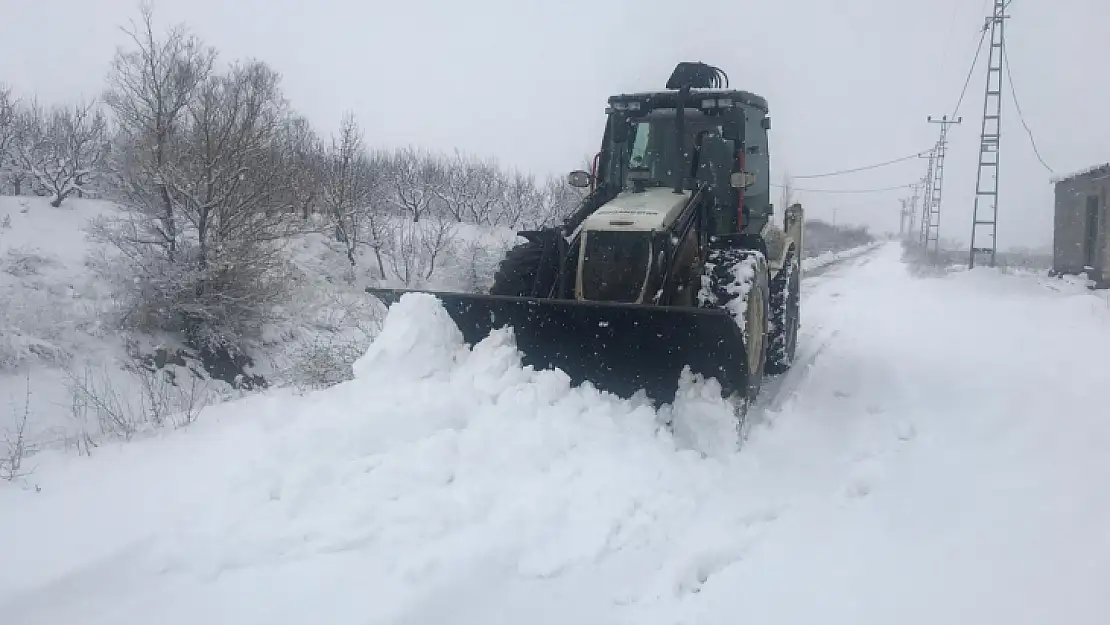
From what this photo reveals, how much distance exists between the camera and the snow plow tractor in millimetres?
4961

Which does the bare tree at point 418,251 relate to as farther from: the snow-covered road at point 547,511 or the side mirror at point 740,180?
the snow-covered road at point 547,511

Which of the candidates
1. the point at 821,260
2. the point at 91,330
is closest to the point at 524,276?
the point at 91,330

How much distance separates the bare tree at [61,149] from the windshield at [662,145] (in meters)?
25.1

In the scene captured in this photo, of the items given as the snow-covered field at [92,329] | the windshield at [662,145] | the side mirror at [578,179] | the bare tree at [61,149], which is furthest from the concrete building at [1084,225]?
the bare tree at [61,149]

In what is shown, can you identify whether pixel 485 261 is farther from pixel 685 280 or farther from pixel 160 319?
pixel 685 280

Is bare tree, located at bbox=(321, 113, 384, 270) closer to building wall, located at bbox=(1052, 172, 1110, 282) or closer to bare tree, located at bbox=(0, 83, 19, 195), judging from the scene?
bare tree, located at bbox=(0, 83, 19, 195)

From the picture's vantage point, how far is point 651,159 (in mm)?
6816

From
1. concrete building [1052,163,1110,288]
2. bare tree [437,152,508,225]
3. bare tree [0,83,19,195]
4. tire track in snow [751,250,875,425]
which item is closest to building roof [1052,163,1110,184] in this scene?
concrete building [1052,163,1110,288]

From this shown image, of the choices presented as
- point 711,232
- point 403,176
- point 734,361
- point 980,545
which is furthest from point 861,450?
point 403,176

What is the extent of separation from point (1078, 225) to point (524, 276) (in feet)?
82.2

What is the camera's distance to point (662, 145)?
6.78 m

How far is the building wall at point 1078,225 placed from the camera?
20.6 m

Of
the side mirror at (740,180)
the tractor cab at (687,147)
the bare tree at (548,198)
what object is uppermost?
the bare tree at (548,198)

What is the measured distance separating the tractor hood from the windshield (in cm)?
47
